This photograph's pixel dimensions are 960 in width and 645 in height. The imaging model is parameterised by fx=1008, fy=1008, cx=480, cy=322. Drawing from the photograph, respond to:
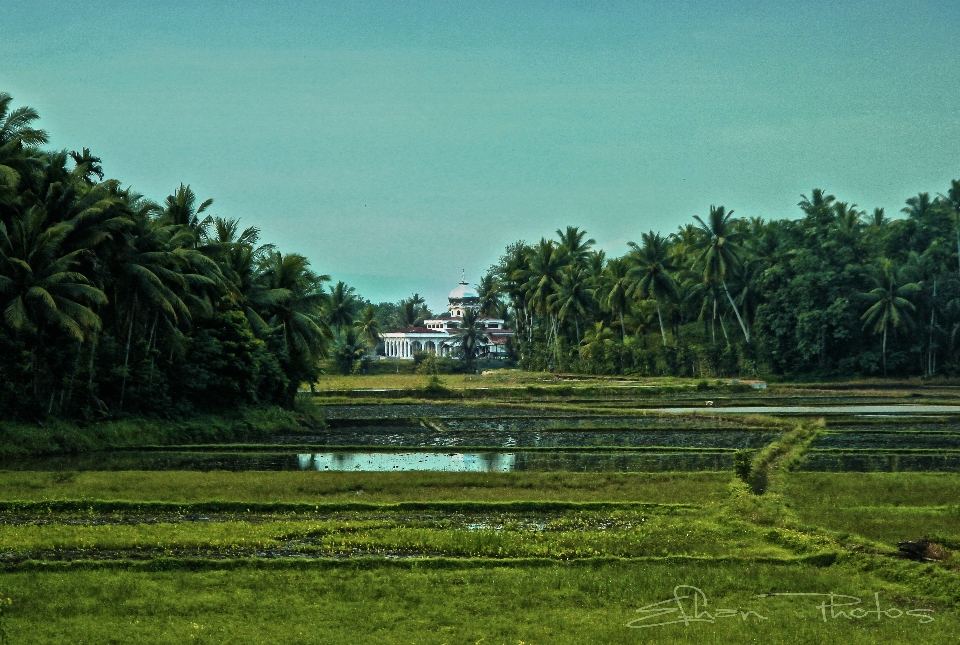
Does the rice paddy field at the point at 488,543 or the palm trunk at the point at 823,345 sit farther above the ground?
the palm trunk at the point at 823,345

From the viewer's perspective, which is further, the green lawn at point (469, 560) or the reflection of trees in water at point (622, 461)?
the reflection of trees in water at point (622, 461)

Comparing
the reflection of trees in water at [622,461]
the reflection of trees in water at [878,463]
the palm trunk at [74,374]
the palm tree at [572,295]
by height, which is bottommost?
the reflection of trees in water at [878,463]

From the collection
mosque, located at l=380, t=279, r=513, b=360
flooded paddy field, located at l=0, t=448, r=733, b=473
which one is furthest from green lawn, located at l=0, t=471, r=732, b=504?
mosque, located at l=380, t=279, r=513, b=360

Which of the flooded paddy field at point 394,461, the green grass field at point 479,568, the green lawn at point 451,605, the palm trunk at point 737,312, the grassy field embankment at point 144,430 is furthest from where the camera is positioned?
the palm trunk at point 737,312

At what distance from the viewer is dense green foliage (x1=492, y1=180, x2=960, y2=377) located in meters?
60.5

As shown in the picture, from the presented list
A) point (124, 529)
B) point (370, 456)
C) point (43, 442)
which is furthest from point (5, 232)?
point (124, 529)

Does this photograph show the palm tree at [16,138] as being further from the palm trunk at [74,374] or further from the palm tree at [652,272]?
the palm tree at [652,272]

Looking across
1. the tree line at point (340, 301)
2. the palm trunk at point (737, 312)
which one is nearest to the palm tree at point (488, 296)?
the tree line at point (340, 301)

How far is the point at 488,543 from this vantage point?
569 inches

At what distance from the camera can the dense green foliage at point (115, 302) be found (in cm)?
2614

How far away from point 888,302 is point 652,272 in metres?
14.7

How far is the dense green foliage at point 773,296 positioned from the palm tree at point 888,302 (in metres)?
0.09

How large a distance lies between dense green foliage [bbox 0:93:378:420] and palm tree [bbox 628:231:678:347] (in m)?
33.4

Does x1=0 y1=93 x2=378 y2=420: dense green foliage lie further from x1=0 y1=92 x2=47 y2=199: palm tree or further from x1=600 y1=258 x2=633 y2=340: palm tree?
x1=600 y1=258 x2=633 y2=340: palm tree
